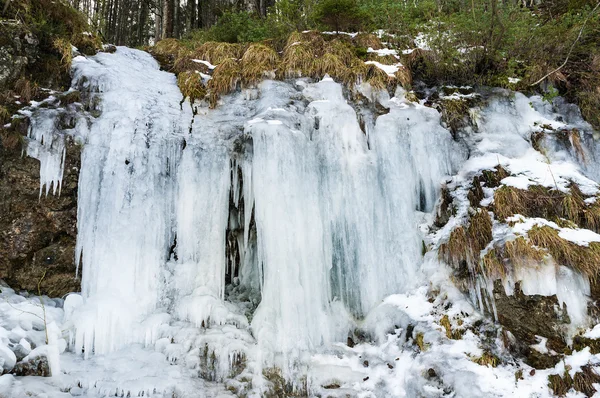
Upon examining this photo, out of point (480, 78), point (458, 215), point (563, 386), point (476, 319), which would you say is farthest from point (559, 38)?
point (563, 386)

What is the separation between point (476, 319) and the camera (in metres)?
4.35

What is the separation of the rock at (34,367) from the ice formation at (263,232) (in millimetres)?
241

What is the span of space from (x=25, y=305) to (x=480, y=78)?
7758mm

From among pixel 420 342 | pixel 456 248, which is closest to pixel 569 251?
pixel 456 248

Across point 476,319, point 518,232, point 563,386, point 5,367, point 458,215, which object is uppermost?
point 458,215

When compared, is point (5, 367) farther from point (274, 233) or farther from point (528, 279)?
point (528, 279)

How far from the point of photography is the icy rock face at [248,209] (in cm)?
475

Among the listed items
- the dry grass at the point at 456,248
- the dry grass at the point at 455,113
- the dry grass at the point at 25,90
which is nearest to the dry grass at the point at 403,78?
the dry grass at the point at 455,113

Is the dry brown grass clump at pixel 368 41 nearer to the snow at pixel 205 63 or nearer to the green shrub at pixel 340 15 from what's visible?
the green shrub at pixel 340 15

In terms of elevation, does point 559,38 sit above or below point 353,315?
above

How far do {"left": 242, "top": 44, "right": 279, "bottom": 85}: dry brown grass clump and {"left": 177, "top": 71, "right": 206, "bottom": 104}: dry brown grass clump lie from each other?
0.74 m

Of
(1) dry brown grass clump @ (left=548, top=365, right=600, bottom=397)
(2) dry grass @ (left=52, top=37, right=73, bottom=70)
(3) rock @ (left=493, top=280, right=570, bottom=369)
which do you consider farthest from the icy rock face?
(1) dry brown grass clump @ (left=548, top=365, right=600, bottom=397)

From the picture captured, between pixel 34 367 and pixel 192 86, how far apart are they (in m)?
4.45

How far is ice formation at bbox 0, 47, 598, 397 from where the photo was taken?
14.2 ft
